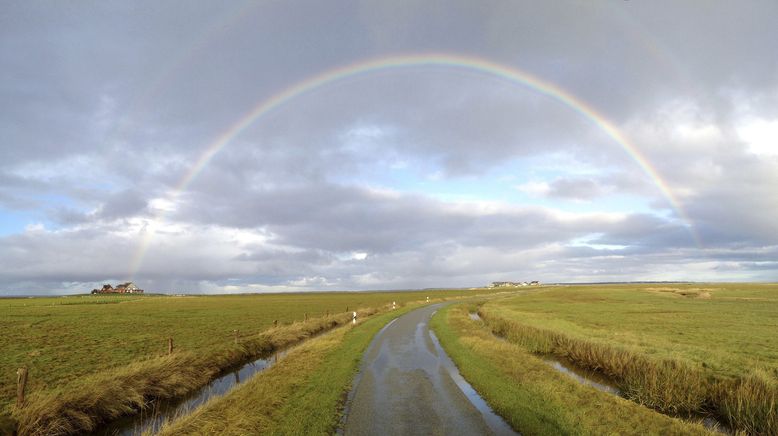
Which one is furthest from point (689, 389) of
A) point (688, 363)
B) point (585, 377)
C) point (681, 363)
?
point (585, 377)

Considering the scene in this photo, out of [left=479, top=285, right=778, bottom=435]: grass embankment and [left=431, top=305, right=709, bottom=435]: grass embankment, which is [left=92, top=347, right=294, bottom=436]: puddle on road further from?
[left=479, top=285, right=778, bottom=435]: grass embankment

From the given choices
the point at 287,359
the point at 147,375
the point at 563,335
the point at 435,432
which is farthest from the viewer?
the point at 563,335

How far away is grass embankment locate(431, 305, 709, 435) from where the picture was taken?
1171 centimetres

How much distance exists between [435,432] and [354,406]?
3629mm

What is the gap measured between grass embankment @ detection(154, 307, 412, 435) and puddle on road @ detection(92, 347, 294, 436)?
4.59ft

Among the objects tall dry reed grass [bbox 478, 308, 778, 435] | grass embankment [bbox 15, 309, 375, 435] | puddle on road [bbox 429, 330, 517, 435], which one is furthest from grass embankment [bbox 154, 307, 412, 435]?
tall dry reed grass [bbox 478, 308, 778, 435]

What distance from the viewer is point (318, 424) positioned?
11.7 meters

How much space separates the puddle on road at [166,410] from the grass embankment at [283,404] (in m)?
1.40

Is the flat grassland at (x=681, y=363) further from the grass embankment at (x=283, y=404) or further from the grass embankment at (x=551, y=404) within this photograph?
the grass embankment at (x=283, y=404)

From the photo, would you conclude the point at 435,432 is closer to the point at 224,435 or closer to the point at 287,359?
the point at 224,435

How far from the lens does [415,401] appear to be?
47.1 feet

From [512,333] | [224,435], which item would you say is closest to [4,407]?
[224,435]

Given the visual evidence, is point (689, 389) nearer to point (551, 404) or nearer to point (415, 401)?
point (551, 404)

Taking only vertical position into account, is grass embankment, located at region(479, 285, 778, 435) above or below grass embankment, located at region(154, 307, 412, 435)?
below
